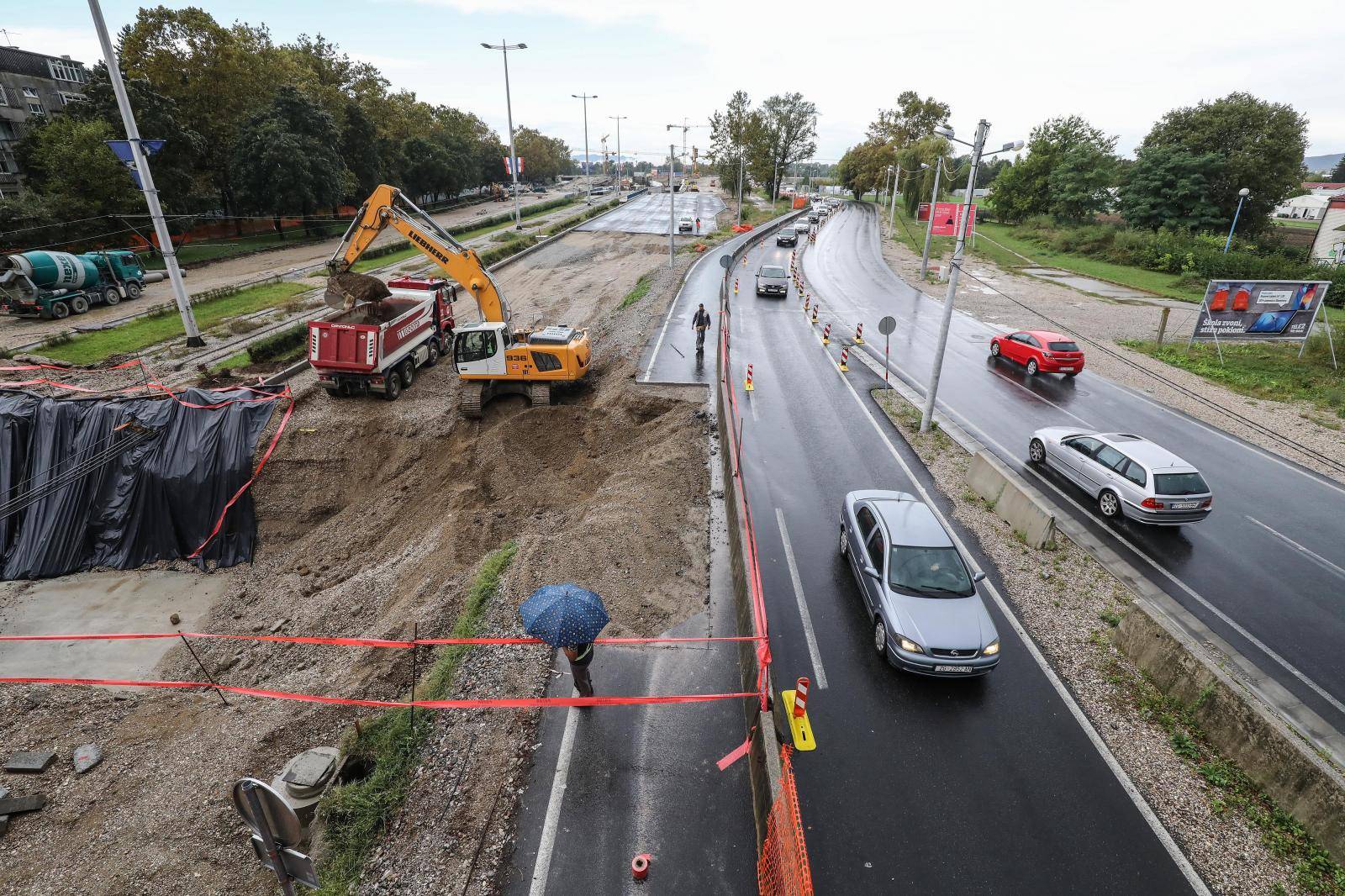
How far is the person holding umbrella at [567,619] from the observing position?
7.22 m

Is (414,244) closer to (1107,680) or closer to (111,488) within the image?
(111,488)

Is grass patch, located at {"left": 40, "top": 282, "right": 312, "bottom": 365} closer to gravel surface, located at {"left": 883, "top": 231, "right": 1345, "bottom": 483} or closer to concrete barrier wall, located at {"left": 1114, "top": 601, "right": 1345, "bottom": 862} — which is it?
concrete barrier wall, located at {"left": 1114, "top": 601, "right": 1345, "bottom": 862}

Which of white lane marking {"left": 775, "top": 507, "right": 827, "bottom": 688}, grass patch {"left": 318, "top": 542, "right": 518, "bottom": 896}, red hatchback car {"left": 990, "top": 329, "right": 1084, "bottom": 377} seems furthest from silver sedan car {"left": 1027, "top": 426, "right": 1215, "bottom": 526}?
grass patch {"left": 318, "top": 542, "right": 518, "bottom": 896}

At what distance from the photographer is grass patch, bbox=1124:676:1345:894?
638 centimetres

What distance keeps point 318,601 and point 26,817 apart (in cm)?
527

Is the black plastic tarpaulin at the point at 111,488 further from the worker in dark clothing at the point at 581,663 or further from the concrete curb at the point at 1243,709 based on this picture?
the concrete curb at the point at 1243,709

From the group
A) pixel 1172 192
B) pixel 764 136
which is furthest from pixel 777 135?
pixel 1172 192

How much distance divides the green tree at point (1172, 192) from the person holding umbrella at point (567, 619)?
59.9 metres

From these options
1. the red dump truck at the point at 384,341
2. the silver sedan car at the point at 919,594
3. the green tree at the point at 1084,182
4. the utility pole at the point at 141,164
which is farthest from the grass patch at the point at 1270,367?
the green tree at the point at 1084,182

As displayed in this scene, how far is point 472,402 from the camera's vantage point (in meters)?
19.5

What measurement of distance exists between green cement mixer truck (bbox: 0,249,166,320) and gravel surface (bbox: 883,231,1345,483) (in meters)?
44.1

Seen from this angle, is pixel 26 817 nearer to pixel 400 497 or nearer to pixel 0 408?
pixel 400 497

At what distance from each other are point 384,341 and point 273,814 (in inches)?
713

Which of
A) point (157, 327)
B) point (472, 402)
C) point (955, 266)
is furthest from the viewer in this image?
point (157, 327)
